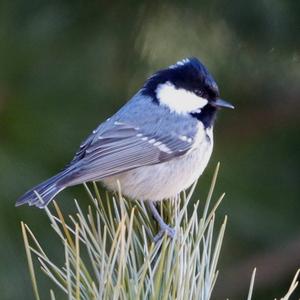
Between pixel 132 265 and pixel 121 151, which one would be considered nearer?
pixel 132 265

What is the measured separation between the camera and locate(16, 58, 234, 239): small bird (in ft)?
4.50

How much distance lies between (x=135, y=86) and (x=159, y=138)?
109 millimetres

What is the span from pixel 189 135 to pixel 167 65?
5.6 inches

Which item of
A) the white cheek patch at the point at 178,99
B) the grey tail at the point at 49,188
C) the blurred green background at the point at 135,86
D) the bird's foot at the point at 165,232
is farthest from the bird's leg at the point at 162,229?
the white cheek patch at the point at 178,99

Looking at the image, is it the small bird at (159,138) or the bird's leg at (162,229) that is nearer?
the bird's leg at (162,229)

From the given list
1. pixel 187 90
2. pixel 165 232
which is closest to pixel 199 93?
pixel 187 90

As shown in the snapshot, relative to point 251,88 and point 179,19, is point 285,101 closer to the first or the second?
point 251,88

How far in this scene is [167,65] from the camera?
1446mm

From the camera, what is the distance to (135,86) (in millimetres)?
1460

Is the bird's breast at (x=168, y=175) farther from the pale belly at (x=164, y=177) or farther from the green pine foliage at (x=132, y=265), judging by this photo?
the green pine foliage at (x=132, y=265)

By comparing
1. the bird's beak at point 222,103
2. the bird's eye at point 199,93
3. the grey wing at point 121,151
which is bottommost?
the grey wing at point 121,151

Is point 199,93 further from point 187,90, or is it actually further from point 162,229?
point 162,229

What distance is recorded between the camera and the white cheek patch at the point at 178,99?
4.86 ft

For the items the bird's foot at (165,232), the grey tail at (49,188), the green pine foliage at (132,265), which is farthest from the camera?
the grey tail at (49,188)
